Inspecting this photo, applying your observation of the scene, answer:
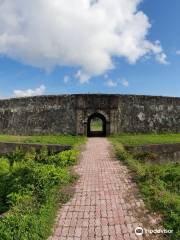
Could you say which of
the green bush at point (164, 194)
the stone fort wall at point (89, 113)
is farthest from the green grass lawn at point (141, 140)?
the green bush at point (164, 194)

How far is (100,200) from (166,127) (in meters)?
14.9

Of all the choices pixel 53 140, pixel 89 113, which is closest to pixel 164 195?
pixel 53 140

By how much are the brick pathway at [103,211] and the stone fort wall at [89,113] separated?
36.3 feet

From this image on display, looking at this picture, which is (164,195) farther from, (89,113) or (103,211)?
(89,113)

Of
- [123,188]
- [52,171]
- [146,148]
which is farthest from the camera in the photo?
[146,148]

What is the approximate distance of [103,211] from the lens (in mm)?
4691

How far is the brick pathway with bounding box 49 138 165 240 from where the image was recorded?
13.1 ft

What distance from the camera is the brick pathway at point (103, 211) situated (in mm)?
3982

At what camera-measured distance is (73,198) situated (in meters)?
5.34

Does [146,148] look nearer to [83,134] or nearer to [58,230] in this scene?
[83,134]

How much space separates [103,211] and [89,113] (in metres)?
13.4

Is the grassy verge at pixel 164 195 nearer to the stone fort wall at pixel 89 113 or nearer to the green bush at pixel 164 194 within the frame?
the green bush at pixel 164 194

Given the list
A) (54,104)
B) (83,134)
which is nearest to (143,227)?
(83,134)

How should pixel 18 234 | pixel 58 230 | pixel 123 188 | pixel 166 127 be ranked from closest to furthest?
pixel 18 234 → pixel 58 230 → pixel 123 188 → pixel 166 127
